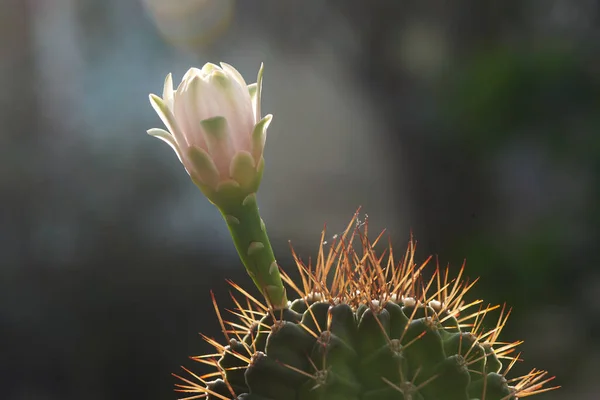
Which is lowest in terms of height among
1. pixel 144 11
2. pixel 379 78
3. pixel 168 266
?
pixel 168 266

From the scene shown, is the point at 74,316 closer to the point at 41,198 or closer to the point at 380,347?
the point at 41,198

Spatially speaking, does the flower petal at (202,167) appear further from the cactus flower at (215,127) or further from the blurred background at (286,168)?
the blurred background at (286,168)

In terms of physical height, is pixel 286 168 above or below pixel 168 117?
below

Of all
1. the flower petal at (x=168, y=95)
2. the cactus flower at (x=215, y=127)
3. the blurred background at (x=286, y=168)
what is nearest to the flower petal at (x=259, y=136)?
the cactus flower at (x=215, y=127)

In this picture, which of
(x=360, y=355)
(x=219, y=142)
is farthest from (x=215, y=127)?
(x=360, y=355)

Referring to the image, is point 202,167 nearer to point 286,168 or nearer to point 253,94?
point 253,94

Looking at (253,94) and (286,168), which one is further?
(286,168)

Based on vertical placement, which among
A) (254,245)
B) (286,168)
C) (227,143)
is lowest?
(286,168)

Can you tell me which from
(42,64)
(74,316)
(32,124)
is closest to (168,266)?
(74,316)
